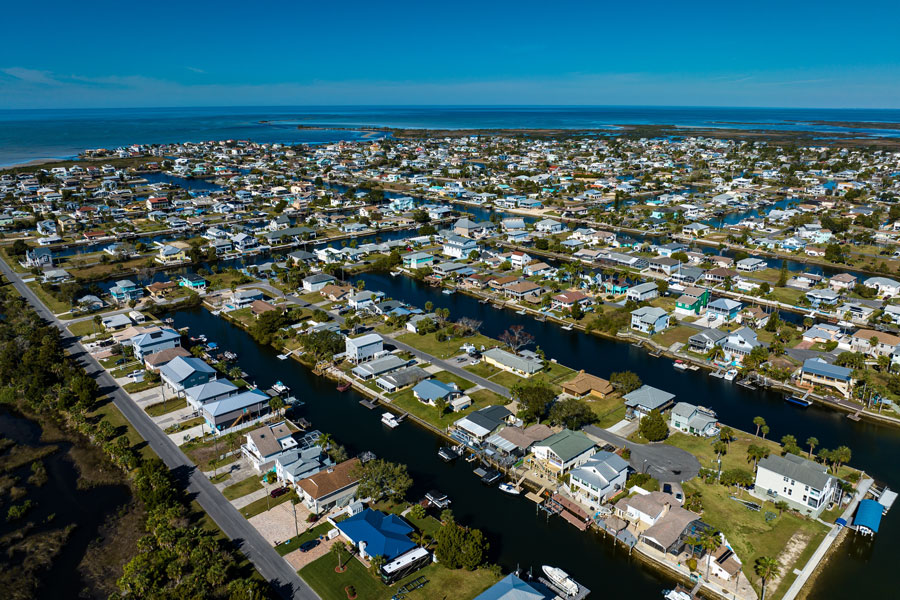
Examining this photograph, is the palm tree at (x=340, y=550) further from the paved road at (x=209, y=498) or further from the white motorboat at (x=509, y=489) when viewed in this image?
the white motorboat at (x=509, y=489)

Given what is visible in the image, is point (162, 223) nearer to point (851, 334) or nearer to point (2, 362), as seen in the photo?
point (2, 362)

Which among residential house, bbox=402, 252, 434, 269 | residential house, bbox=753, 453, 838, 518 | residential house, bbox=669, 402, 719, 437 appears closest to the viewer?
residential house, bbox=753, 453, 838, 518

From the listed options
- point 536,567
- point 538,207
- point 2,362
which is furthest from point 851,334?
point 2,362

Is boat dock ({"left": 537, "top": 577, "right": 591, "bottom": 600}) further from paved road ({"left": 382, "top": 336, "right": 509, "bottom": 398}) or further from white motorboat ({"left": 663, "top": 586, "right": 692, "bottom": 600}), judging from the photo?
paved road ({"left": 382, "top": 336, "right": 509, "bottom": 398})

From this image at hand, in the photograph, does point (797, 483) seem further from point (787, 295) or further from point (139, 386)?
point (139, 386)

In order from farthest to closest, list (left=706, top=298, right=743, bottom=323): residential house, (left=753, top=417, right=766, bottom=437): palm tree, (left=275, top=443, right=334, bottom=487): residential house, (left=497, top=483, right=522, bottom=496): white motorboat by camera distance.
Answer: (left=706, top=298, right=743, bottom=323): residential house
(left=753, top=417, right=766, bottom=437): palm tree
(left=497, top=483, right=522, bottom=496): white motorboat
(left=275, top=443, right=334, bottom=487): residential house

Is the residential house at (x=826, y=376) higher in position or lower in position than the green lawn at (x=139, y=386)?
higher

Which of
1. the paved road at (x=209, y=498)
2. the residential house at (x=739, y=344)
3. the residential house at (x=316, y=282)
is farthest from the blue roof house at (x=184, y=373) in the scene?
the residential house at (x=739, y=344)

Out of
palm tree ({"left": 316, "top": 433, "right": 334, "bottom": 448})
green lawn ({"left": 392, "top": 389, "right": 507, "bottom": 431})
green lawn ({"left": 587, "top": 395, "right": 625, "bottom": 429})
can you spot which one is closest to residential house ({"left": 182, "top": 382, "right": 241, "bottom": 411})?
palm tree ({"left": 316, "top": 433, "right": 334, "bottom": 448})
